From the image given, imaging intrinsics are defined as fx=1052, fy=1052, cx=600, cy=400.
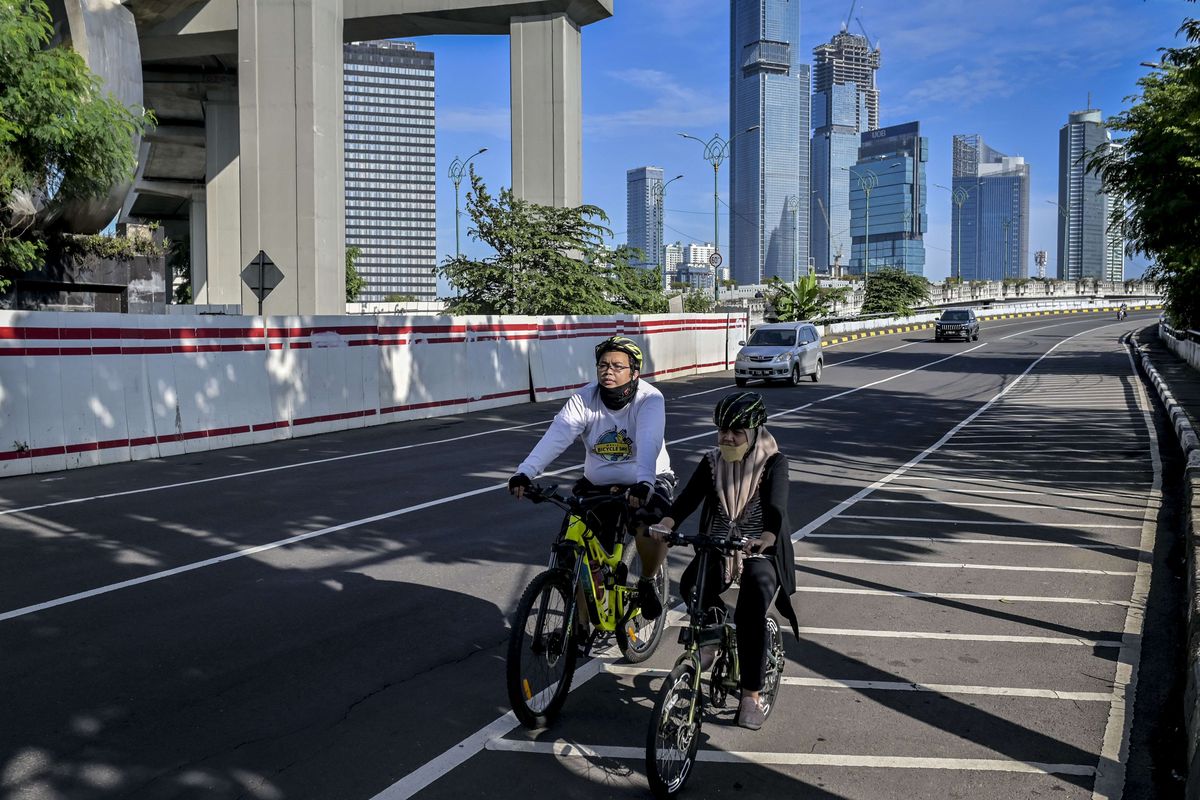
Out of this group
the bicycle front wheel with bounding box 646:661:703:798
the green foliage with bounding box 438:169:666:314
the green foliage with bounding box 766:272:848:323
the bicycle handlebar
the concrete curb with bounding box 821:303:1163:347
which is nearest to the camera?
the bicycle front wheel with bounding box 646:661:703:798

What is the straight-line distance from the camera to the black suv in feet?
168

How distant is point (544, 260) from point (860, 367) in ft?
37.3

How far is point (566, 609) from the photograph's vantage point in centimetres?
496

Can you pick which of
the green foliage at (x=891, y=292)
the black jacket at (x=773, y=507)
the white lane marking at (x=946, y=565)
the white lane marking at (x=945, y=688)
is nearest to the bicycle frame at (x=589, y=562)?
the black jacket at (x=773, y=507)

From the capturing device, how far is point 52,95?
1825 centimetres

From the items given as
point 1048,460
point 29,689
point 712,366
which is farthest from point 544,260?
point 29,689

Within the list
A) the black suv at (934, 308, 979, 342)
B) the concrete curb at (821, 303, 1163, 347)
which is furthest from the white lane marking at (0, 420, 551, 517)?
the black suv at (934, 308, 979, 342)

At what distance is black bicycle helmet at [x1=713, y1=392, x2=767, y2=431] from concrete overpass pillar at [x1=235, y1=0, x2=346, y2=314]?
83.9 feet

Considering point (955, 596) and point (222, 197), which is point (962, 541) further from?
point (222, 197)

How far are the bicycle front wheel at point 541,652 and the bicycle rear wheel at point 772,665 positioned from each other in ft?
3.03

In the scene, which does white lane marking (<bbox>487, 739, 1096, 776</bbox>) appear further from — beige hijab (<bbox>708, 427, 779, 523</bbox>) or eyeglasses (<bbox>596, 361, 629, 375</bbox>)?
eyeglasses (<bbox>596, 361, 629, 375</bbox>)

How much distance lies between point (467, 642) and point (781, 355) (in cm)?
2268

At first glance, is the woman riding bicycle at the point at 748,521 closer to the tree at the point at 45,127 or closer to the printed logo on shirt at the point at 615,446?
the printed logo on shirt at the point at 615,446

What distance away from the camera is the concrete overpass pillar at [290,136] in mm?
28969
